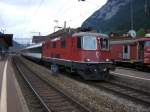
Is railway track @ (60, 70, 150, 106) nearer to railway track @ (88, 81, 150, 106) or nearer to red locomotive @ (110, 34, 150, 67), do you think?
railway track @ (88, 81, 150, 106)

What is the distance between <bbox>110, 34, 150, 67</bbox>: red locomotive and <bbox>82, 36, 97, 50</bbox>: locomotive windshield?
7.56 meters

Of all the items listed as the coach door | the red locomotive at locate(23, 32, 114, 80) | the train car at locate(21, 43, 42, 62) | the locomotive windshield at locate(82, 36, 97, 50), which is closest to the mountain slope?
the train car at locate(21, 43, 42, 62)

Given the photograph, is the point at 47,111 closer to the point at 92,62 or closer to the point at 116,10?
the point at 92,62

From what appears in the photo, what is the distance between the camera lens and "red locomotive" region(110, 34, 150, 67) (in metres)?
29.9

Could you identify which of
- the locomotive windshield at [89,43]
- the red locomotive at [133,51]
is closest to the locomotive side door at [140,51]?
the red locomotive at [133,51]

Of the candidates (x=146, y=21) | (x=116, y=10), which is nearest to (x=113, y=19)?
(x=116, y=10)

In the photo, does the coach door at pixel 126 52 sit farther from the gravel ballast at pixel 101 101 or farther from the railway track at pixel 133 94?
the gravel ballast at pixel 101 101

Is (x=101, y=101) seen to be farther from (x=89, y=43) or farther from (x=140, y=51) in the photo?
(x=140, y=51)

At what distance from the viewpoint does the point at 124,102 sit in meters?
14.8

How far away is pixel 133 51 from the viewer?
33.8 metres

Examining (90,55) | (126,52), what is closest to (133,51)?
(126,52)

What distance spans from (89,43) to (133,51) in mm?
11580

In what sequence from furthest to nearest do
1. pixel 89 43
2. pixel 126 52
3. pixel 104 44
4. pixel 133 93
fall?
pixel 126 52 → pixel 104 44 → pixel 89 43 → pixel 133 93

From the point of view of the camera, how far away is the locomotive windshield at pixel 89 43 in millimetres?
22859
